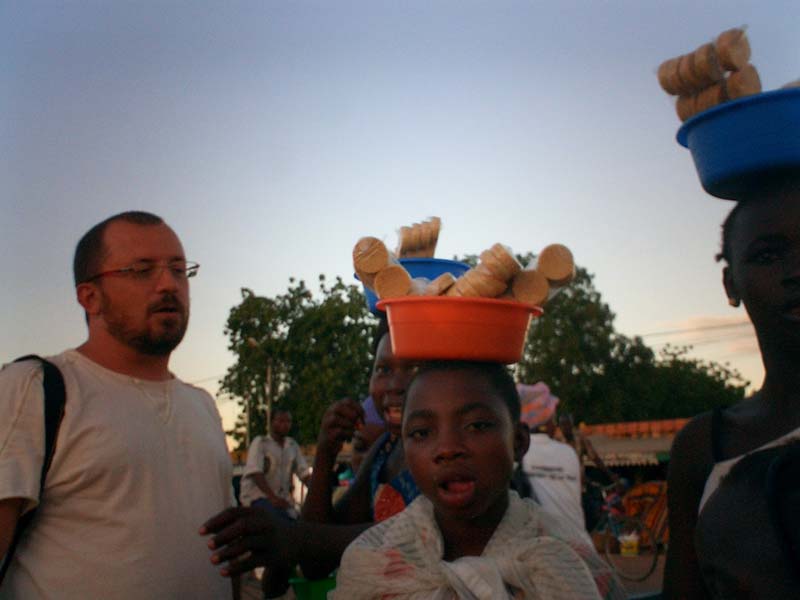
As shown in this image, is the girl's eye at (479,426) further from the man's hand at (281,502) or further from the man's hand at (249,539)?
the man's hand at (281,502)

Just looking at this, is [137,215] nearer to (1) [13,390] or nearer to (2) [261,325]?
(1) [13,390]

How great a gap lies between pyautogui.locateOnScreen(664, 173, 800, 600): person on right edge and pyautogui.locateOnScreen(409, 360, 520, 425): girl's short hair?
1.50 feet

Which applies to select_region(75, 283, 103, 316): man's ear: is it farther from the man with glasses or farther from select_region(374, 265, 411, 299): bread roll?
select_region(374, 265, 411, 299): bread roll

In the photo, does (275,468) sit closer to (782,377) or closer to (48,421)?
(48,421)

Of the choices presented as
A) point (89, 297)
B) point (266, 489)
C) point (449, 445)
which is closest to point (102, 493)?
point (89, 297)

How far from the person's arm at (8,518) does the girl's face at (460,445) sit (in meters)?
1.07

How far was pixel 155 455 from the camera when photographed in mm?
2562

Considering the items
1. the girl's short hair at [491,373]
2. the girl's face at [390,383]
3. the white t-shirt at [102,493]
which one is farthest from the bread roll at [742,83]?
the white t-shirt at [102,493]

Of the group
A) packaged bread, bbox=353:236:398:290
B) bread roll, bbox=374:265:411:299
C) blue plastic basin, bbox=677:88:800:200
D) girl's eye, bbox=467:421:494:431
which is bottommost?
girl's eye, bbox=467:421:494:431

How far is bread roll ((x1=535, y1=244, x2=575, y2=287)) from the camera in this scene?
2.12m

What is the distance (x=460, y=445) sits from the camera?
2018mm

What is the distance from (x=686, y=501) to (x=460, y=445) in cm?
52

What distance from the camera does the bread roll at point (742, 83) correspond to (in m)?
1.65

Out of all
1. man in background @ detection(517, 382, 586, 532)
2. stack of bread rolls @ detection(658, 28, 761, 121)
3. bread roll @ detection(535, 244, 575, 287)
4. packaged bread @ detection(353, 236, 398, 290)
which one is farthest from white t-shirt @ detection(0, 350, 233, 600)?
man in background @ detection(517, 382, 586, 532)
